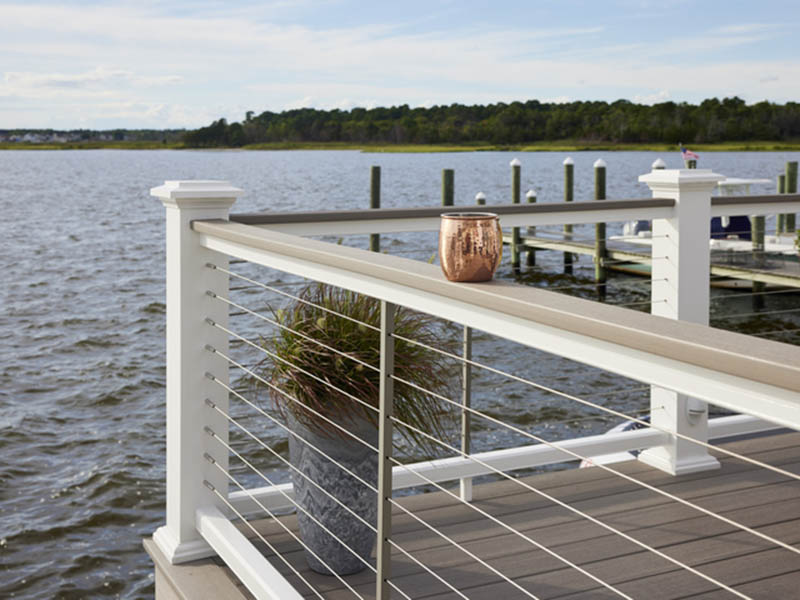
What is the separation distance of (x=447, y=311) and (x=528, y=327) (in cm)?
22

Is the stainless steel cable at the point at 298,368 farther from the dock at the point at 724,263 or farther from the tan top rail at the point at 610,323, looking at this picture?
the dock at the point at 724,263

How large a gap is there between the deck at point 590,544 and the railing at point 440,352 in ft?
0.13

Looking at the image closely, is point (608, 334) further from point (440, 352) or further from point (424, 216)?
point (424, 216)

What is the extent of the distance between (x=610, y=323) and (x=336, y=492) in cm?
143

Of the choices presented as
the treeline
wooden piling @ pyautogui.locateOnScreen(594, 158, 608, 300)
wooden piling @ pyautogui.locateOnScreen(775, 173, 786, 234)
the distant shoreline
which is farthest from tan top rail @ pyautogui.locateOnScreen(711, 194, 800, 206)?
the treeline

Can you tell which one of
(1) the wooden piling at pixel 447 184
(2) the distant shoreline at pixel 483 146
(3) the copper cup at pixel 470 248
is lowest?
(3) the copper cup at pixel 470 248

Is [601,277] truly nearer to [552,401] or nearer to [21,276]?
[552,401]

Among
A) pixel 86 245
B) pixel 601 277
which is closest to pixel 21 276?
pixel 86 245

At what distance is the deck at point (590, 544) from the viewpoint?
7.24 ft

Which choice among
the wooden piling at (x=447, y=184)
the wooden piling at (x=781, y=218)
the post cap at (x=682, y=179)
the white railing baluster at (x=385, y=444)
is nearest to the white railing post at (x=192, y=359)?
the white railing baluster at (x=385, y=444)

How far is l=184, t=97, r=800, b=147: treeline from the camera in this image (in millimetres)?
33500

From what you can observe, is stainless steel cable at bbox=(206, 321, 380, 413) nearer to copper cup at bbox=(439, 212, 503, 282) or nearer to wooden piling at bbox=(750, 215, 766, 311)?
copper cup at bbox=(439, 212, 503, 282)

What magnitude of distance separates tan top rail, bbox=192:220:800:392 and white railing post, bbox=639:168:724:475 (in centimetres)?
166

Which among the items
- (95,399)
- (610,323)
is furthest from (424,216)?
(95,399)
